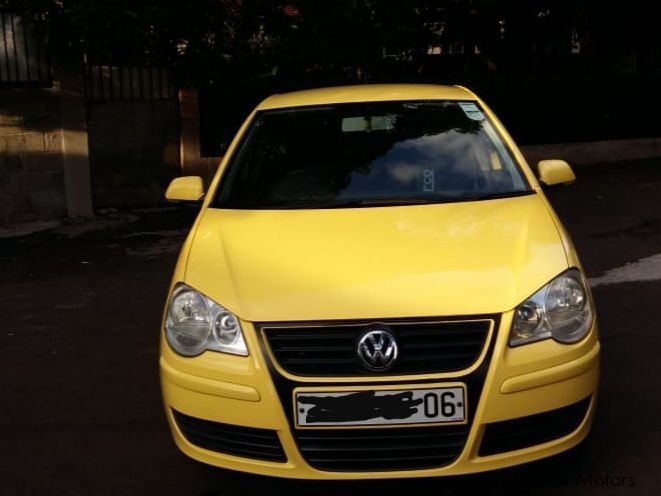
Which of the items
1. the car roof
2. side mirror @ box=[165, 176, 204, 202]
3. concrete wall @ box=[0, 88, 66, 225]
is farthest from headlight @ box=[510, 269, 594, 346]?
concrete wall @ box=[0, 88, 66, 225]

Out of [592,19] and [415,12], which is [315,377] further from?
[592,19]

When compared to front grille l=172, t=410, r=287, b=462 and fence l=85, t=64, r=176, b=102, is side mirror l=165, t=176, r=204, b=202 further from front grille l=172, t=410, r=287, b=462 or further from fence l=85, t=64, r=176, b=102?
fence l=85, t=64, r=176, b=102

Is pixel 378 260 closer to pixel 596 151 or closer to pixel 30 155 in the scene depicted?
pixel 30 155

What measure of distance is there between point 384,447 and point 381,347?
349 millimetres

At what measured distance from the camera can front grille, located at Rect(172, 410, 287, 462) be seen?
123 inches

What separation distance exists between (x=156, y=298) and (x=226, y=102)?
5066mm

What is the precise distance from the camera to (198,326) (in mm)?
Result: 3305

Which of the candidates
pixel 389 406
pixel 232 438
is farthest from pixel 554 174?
pixel 232 438

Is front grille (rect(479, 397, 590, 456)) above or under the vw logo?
under

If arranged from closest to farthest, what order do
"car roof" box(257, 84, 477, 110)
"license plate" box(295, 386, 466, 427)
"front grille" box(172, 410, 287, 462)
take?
1. "license plate" box(295, 386, 466, 427)
2. "front grille" box(172, 410, 287, 462)
3. "car roof" box(257, 84, 477, 110)

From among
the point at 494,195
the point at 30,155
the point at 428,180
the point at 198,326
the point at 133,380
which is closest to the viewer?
the point at 198,326

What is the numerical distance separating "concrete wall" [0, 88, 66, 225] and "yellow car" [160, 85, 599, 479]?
666 centimetres

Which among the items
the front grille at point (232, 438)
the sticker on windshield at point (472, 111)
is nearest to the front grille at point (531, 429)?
the front grille at point (232, 438)

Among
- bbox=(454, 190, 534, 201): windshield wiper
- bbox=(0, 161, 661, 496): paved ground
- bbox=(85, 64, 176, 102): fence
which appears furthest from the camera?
bbox=(85, 64, 176, 102): fence
